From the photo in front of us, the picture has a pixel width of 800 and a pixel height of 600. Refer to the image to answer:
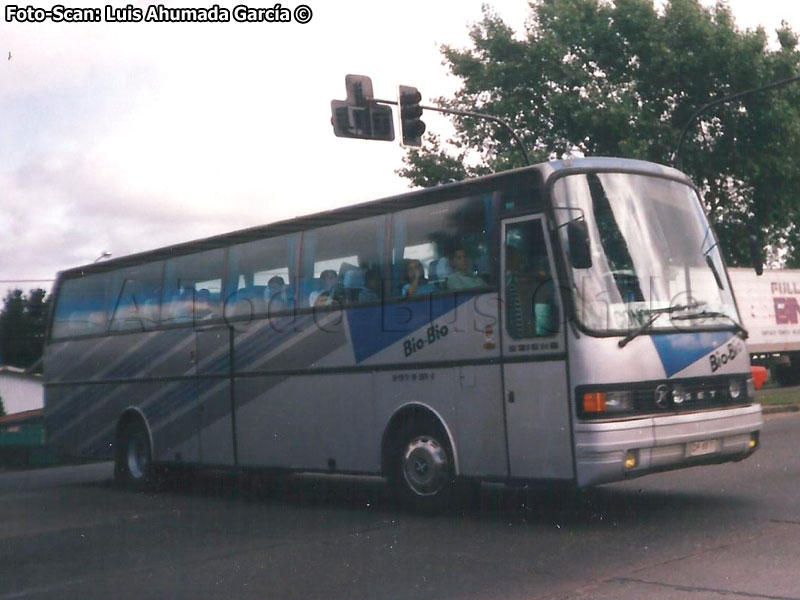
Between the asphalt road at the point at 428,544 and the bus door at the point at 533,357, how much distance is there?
26.0 inches

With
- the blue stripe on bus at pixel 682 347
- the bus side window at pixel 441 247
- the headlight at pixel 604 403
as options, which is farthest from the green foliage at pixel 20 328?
the headlight at pixel 604 403

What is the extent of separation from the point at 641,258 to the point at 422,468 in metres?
2.96

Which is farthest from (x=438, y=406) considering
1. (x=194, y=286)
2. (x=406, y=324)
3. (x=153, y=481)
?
(x=153, y=481)

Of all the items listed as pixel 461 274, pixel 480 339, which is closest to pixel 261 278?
pixel 461 274

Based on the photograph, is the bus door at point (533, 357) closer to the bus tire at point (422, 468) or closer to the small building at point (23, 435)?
the bus tire at point (422, 468)

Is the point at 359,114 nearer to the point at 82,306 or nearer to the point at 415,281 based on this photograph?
the point at 82,306

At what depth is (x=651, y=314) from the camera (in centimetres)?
958

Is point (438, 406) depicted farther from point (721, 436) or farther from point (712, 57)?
point (712, 57)

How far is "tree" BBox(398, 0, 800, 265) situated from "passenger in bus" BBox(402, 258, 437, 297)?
2313 cm

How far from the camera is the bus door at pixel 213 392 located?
1349cm

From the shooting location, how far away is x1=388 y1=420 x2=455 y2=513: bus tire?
10.6 meters

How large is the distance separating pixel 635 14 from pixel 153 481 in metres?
25.4

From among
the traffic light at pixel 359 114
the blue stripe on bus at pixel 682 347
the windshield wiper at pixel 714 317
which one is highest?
the traffic light at pixel 359 114

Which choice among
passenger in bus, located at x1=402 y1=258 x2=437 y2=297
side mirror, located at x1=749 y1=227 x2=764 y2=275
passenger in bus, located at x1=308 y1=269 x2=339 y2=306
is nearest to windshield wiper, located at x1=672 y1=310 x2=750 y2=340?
side mirror, located at x1=749 y1=227 x2=764 y2=275
